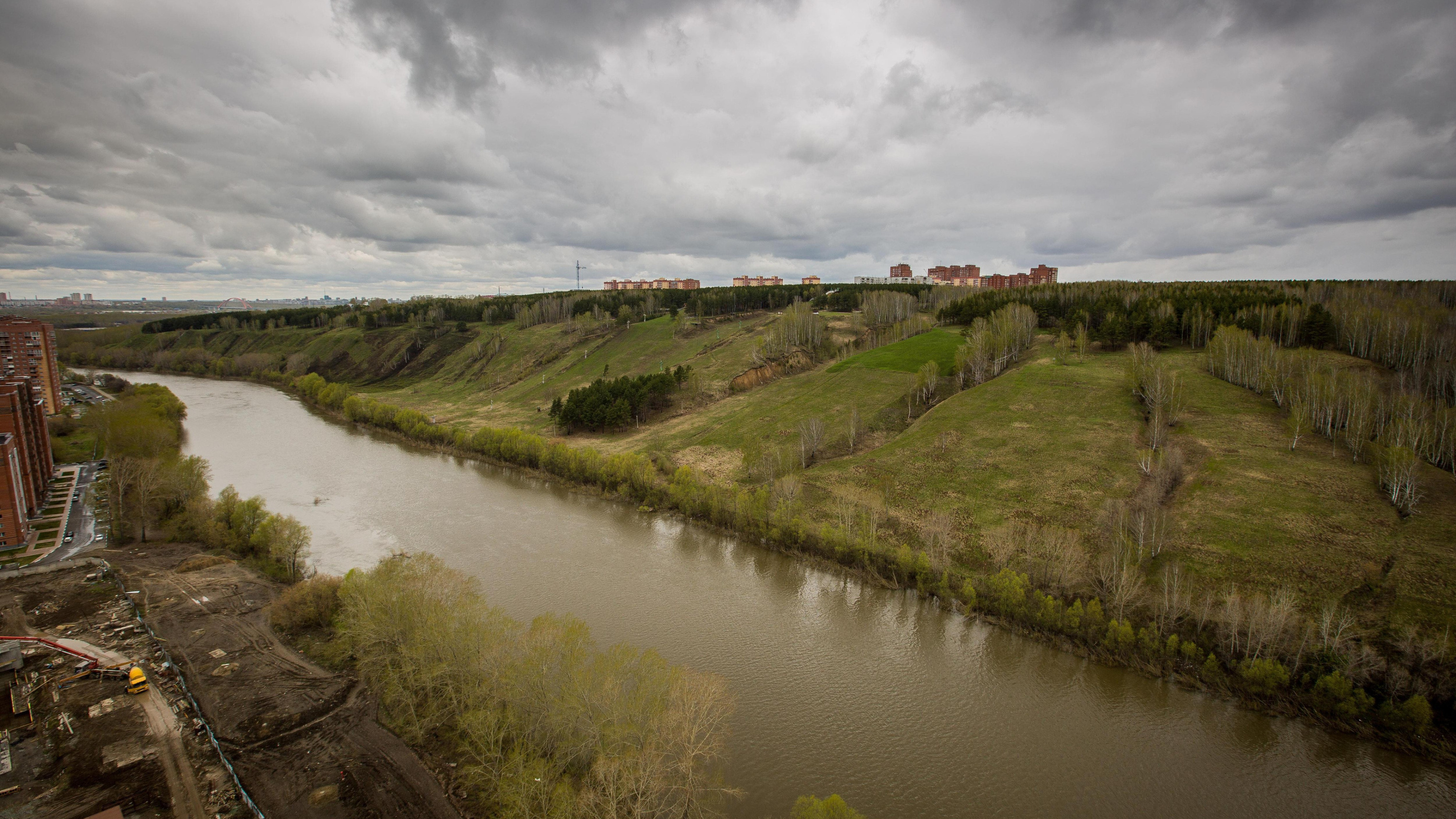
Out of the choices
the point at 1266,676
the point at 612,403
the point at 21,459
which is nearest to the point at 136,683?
the point at 21,459

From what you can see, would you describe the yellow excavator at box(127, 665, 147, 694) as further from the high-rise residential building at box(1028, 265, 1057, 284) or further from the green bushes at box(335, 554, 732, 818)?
the high-rise residential building at box(1028, 265, 1057, 284)

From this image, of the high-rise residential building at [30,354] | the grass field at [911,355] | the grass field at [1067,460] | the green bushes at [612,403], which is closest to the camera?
the grass field at [1067,460]

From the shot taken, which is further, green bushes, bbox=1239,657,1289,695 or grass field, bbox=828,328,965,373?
grass field, bbox=828,328,965,373

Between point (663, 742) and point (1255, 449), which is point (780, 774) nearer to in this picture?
point (663, 742)

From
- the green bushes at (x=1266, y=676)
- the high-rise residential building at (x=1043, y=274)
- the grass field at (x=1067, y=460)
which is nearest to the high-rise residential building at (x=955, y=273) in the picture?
the high-rise residential building at (x=1043, y=274)

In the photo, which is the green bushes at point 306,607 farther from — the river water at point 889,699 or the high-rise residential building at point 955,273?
the high-rise residential building at point 955,273

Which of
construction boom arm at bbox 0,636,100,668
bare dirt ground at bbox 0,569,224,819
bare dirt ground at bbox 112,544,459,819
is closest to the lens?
bare dirt ground at bbox 0,569,224,819

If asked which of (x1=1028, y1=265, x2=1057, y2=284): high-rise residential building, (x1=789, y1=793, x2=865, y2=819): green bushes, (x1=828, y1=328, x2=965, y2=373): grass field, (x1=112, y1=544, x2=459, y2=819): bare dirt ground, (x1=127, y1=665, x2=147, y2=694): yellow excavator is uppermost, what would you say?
(x1=1028, y1=265, x2=1057, y2=284): high-rise residential building

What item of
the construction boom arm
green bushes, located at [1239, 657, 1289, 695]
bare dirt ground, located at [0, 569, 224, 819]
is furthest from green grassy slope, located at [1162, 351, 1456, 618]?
the construction boom arm
